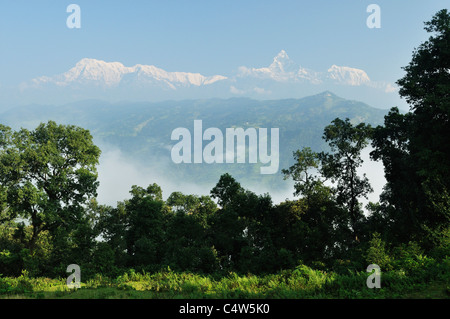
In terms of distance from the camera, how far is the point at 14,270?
26.1 m

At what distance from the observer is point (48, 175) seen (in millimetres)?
29422

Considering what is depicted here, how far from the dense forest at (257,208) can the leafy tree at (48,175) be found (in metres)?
0.10

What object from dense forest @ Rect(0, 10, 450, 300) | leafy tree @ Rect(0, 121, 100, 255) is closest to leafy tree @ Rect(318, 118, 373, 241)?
dense forest @ Rect(0, 10, 450, 300)

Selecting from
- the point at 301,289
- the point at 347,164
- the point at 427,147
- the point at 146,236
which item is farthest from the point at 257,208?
the point at 301,289

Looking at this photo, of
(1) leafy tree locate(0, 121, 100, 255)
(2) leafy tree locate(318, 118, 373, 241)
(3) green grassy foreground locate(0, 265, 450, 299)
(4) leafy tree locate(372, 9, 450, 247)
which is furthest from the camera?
(2) leafy tree locate(318, 118, 373, 241)

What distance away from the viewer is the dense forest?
849 inches

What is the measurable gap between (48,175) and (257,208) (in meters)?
20.5

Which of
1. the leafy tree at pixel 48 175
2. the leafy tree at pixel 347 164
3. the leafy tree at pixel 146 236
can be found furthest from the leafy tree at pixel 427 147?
the leafy tree at pixel 48 175

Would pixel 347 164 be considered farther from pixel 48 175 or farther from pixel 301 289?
pixel 48 175

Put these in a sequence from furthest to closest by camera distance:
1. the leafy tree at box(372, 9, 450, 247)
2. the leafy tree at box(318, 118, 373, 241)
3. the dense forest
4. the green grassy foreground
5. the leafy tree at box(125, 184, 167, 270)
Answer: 1. the leafy tree at box(318, 118, 373, 241)
2. the leafy tree at box(125, 184, 167, 270)
3. the dense forest
4. the leafy tree at box(372, 9, 450, 247)
5. the green grassy foreground

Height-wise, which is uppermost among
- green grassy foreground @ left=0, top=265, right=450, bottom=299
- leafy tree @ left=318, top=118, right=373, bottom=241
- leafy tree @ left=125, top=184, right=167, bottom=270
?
leafy tree @ left=318, top=118, right=373, bottom=241

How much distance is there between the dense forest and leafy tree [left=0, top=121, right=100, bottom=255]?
10 cm

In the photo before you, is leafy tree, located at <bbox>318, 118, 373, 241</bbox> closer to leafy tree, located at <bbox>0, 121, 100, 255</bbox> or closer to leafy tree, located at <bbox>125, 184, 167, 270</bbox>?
leafy tree, located at <bbox>125, 184, 167, 270</bbox>

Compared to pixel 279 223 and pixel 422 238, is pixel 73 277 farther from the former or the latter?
pixel 422 238
